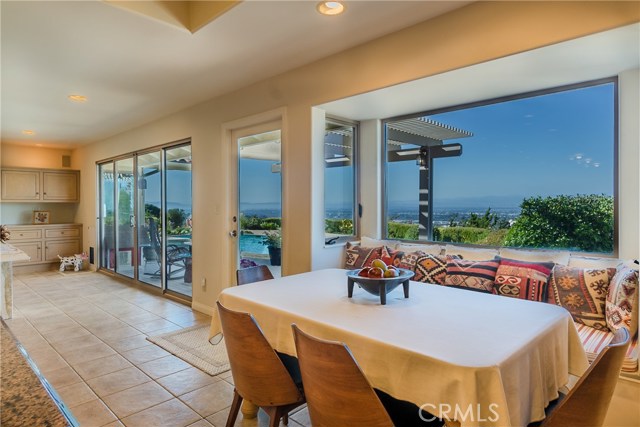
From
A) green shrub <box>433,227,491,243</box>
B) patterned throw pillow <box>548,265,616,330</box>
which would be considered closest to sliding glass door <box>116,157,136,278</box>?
green shrub <box>433,227,491,243</box>

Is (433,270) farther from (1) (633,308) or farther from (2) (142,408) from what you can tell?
(2) (142,408)

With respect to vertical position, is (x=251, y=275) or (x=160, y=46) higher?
(x=160, y=46)

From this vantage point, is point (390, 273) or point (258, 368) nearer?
point (258, 368)

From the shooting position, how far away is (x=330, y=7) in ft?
7.56

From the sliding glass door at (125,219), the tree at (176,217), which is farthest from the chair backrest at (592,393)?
the sliding glass door at (125,219)

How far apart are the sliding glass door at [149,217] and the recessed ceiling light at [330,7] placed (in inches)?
122

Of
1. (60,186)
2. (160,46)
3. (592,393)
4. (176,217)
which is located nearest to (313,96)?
(160,46)

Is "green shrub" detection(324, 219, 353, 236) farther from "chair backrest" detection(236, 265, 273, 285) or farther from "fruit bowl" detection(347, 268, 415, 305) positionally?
"fruit bowl" detection(347, 268, 415, 305)

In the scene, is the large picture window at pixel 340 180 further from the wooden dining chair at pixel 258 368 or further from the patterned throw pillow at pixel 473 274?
the wooden dining chair at pixel 258 368

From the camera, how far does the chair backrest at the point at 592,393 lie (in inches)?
44.9

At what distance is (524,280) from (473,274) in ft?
1.07

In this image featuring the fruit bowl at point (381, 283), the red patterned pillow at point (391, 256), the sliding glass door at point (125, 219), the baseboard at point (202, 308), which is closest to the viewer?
the fruit bowl at point (381, 283)

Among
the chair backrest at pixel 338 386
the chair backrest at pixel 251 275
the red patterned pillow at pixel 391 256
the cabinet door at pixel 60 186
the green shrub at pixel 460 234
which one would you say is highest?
the cabinet door at pixel 60 186

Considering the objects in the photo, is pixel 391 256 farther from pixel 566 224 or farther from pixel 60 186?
pixel 60 186
